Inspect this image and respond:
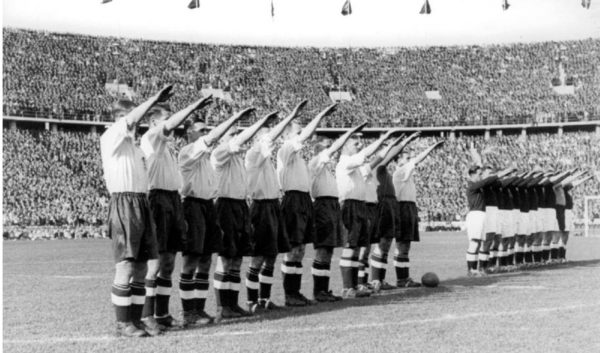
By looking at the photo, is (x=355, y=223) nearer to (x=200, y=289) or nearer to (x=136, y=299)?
(x=200, y=289)

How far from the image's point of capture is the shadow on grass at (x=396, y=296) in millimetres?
9695

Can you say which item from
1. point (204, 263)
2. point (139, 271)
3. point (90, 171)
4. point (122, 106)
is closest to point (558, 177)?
point (204, 263)

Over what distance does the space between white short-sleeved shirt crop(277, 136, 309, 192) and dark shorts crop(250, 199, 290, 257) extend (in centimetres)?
57

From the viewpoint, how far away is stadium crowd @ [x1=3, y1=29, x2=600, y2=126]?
A: 48.6 meters

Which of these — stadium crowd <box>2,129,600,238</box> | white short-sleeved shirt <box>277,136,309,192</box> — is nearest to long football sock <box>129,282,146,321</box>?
white short-sleeved shirt <box>277,136,309,192</box>

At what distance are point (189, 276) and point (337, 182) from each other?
11.3ft

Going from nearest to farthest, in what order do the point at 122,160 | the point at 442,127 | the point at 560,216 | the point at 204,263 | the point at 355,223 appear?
the point at 122,160, the point at 204,263, the point at 355,223, the point at 560,216, the point at 442,127

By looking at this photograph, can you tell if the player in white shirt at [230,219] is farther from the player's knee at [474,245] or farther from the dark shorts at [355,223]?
the player's knee at [474,245]

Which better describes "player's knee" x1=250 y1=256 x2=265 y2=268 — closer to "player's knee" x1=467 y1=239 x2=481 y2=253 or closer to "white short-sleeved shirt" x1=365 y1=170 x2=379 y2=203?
"white short-sleeved shirt" x1=365 y1=170 x2=379 y2=203

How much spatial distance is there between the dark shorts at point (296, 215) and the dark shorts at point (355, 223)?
3.91 ft

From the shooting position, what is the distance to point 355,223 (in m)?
11.9

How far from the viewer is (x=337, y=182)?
1205 cm

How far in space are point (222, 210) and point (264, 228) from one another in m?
0.72

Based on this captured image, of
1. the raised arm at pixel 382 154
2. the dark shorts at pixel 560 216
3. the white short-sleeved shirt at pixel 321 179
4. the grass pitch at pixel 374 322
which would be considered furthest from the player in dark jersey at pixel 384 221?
the dark shorts at pixel 560 216
